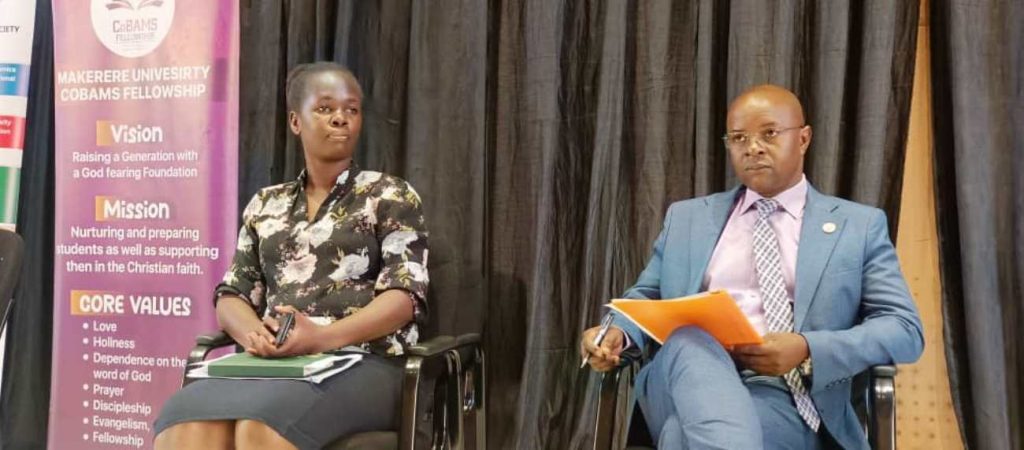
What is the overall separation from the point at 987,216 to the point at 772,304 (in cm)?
67

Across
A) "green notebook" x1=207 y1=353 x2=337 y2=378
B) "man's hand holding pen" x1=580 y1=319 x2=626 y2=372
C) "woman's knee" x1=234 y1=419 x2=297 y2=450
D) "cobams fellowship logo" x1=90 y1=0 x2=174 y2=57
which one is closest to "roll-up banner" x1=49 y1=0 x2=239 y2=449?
"cobams fellowship logo" x1=90 y1=0 x2=174 y2=57

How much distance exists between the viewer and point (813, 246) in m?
1.95

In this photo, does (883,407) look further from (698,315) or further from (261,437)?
(261,437)

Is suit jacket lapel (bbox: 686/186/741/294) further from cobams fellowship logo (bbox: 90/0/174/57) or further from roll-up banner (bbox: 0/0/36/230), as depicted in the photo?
roll-up banner (bbox: 0/0/36/230)

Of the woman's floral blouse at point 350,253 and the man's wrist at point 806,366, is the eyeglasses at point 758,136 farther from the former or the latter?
the woman's floral blouse at point 350,253

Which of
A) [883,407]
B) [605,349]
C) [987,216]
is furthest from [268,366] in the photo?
[987,216]

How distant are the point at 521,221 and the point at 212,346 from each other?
3.15 feet

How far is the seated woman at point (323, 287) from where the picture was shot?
1.90 metres

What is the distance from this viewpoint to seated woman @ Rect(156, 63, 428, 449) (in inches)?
74.7

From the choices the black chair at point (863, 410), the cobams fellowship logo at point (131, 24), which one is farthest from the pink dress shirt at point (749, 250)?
the cobams fellowship logo at point (131, 24)

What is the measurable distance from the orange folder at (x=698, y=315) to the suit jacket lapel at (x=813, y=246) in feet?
0.72

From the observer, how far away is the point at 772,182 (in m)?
2.04

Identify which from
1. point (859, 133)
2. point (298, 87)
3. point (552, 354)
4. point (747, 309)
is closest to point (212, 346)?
point (298, 87)

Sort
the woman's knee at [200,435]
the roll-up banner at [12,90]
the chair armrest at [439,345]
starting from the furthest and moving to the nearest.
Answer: the roll-up banner at [12,90], the chair armrest at [439,345], the woman's knee at [200,435]
